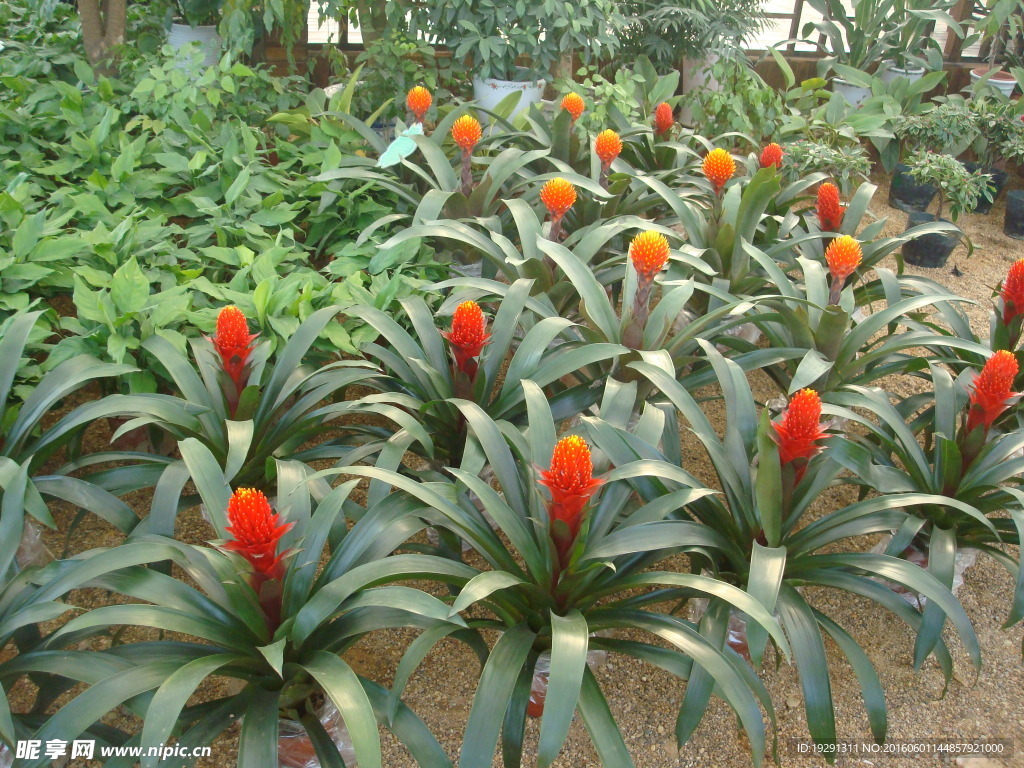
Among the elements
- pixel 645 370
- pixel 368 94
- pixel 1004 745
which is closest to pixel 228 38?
pixel 368 94

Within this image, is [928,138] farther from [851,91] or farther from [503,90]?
[503,90]

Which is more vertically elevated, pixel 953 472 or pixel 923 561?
pixel 953 472

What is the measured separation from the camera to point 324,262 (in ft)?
8.78

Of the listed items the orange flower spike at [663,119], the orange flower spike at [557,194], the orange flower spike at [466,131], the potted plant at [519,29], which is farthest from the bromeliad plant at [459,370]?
the potted plant at [519,29]

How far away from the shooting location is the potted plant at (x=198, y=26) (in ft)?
11.4

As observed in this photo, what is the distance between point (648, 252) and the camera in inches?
65.8

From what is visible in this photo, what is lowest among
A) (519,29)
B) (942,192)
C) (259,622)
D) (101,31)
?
(259,622)

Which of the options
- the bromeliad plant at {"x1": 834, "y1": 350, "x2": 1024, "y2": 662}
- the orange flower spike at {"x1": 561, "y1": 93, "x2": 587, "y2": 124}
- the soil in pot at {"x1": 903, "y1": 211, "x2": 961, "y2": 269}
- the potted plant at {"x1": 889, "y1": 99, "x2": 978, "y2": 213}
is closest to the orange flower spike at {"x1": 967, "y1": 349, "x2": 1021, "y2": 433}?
the bromeliad plant at {"x1": 834, "y1": 350, "x2": 1024, "y2": 662}

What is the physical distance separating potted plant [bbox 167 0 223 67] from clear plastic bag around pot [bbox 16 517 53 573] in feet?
8.06

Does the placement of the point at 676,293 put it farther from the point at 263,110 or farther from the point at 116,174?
the point at 263,110

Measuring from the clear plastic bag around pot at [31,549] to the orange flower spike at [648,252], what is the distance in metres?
1.40

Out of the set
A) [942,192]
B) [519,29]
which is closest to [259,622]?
[519,29]

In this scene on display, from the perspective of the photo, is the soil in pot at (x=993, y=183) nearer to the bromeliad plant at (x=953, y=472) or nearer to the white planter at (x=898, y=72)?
the white planter at (x=898, y=72)

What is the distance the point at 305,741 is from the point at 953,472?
4.36 ft
